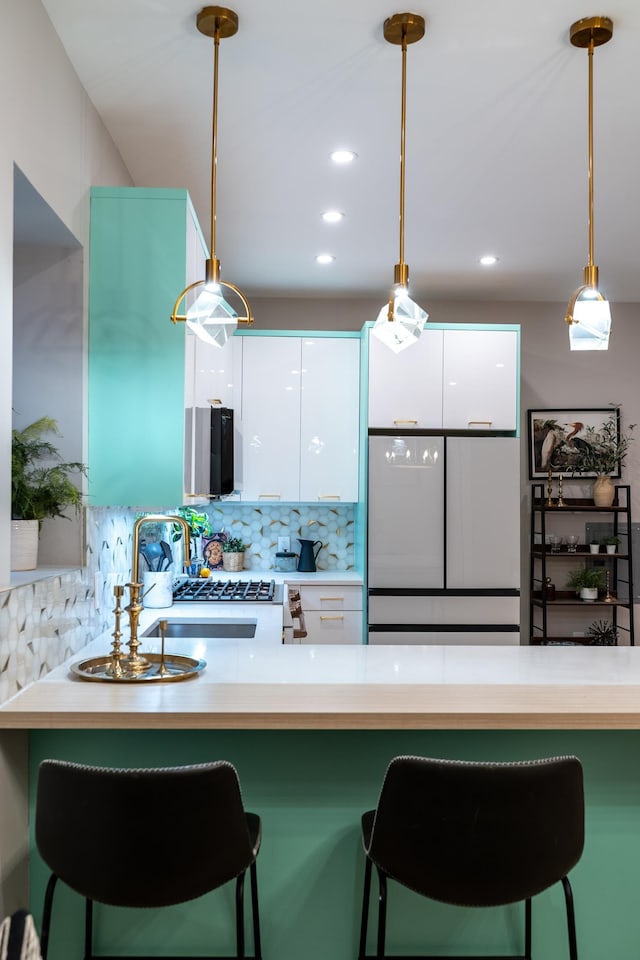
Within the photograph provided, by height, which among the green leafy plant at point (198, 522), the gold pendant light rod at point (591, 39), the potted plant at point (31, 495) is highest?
the gold pendant light rod at point (591, 39)

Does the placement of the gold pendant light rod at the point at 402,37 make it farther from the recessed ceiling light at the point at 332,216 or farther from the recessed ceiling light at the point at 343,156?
the recessed ceiling light at the point at 332,216

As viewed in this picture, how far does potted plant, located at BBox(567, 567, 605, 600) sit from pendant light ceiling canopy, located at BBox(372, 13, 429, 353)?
3227 mm

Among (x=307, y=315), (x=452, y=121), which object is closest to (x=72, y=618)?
(x=452, y=121)

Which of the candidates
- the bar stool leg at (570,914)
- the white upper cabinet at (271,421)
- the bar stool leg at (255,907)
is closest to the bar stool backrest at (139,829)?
the bar stool leg at (255,907)

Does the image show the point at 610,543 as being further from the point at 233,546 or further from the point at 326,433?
the point at 233,546

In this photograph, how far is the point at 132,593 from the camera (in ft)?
7.25

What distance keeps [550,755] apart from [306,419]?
305cm

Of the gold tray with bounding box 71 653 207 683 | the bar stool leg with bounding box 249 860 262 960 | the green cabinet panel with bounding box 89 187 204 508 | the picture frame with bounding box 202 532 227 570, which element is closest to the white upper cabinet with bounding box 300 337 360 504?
the picture frame with bounding box 202 532 227 570

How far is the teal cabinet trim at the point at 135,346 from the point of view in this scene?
268cm

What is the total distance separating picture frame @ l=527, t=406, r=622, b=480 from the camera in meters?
5.07

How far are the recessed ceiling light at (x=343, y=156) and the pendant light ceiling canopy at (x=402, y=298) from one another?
0.77 meters

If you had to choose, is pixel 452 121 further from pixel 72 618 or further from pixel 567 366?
pixel 567 366

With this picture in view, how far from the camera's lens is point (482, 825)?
154cm

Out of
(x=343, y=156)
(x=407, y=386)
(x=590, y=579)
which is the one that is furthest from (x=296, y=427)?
(x=590, y=579)
